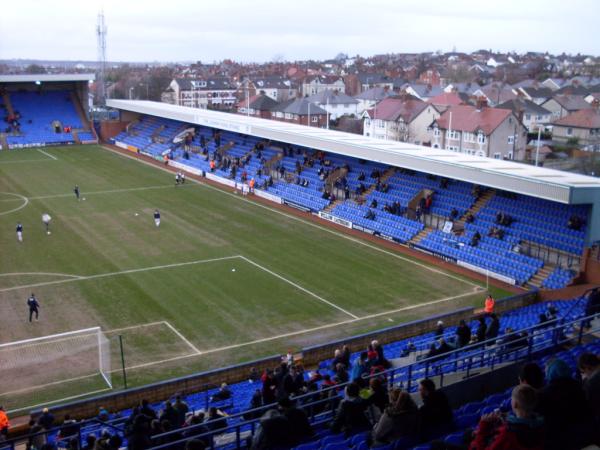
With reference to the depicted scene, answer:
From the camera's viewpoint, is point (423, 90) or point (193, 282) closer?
point (193, 282)

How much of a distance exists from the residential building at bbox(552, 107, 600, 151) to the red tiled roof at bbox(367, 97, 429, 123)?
1309 centimetres

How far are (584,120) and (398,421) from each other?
60.1 m

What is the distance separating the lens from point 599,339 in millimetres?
12852

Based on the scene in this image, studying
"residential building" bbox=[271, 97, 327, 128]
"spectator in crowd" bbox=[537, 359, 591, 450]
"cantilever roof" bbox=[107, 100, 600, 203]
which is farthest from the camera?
"residential building" bbox=[271, 97, 327, 128]

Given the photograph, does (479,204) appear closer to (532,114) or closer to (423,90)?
(532,114)

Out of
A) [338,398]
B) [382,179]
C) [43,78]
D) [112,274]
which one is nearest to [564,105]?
[382,179]

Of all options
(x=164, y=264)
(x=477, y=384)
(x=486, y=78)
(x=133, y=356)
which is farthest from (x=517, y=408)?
(x=486, y=78)

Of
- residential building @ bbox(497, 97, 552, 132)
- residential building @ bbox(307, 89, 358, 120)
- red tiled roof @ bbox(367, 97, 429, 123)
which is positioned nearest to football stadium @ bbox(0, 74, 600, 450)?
red tiled roof @ bbox(367, 97, 429, 123)

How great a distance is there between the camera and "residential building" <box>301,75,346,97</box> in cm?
12212

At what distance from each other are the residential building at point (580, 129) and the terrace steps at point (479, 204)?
28985 millimetres

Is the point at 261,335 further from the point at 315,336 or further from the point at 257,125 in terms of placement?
the point at 257,125

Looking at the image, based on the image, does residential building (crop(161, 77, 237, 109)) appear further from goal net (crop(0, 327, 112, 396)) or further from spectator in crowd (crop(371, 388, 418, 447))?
spectator in crowd (crop(371, 388, 418, 447))

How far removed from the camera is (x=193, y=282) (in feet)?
88.5

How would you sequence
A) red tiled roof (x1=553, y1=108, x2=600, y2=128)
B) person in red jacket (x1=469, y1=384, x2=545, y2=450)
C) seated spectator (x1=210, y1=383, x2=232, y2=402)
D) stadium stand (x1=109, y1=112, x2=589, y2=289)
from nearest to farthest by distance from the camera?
person in red jacket (x1=469, y1=384, x2=545, y2=450)
seated spectator (x1=210, y1=383, x2=232, y2=402)
stadium stand (x1=109, y1=112, x2=589, y2=289)
red tiled roof (x1=553, y1=108, x2=600, y2=128)
